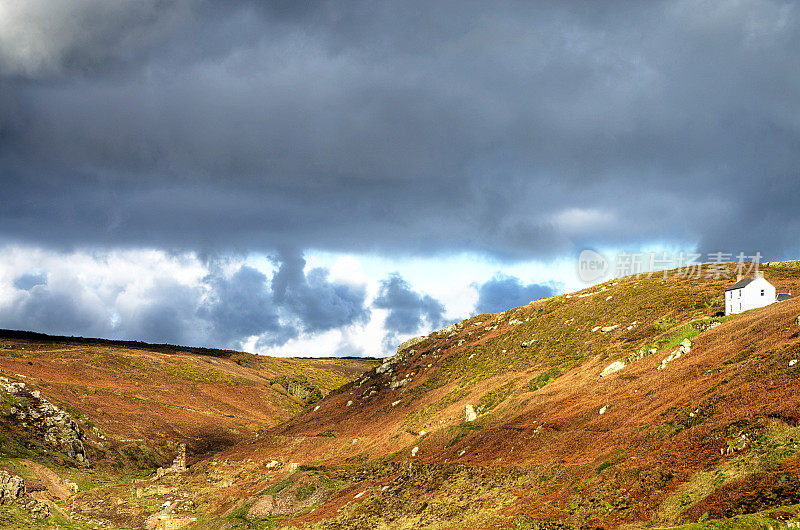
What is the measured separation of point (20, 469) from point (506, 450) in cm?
4597

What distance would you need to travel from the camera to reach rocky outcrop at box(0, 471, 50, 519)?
3578cm

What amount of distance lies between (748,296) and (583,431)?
31.7 metres

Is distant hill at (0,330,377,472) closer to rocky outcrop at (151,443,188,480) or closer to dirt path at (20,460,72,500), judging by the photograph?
rocky outcrop at (151,443,188,480)

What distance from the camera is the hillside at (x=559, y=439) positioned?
22.3m

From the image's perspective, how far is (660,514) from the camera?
20.4 meters

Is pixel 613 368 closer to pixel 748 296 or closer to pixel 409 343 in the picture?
pixel 748 296

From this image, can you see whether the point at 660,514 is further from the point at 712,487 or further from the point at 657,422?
the point at 657,422

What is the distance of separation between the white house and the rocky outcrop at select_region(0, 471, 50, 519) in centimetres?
6150

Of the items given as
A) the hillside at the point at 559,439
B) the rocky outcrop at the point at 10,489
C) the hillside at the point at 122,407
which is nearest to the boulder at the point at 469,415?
the hillside at the point at 559,439

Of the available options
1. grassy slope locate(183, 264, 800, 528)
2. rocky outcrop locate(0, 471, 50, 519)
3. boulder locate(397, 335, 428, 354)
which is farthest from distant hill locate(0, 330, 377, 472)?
boulder locate(397, 335, 428, 354)

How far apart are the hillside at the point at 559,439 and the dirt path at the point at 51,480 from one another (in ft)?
6.86

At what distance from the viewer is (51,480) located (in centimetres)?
5197

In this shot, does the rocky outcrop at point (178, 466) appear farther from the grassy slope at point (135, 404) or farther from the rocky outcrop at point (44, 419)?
the rocky outcrop at point (44, 419)

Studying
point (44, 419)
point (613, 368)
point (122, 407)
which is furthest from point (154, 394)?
point (613, 368)
